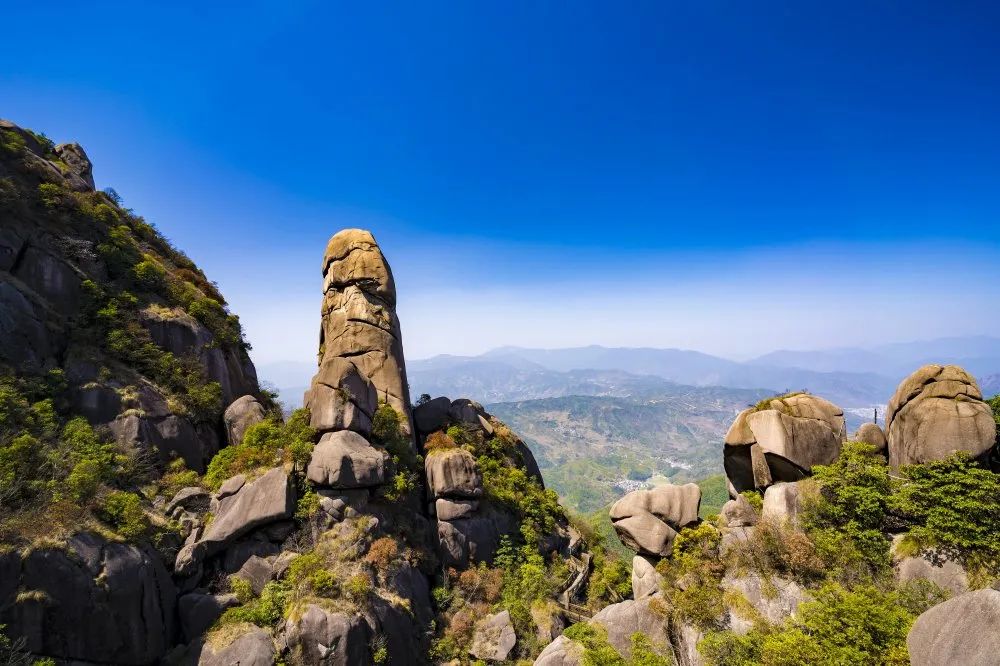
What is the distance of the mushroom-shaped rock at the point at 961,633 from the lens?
9938 millimetres

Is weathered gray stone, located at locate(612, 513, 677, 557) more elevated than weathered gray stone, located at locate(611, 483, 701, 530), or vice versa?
weathered gray stone, located at locate(611, 483, 701, 530)

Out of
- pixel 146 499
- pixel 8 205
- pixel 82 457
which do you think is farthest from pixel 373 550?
pixel 8 205

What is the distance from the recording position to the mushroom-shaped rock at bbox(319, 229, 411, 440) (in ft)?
90.5

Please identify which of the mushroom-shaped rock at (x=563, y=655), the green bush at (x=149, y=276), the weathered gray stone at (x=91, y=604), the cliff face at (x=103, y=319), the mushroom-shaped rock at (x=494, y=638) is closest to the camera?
the weathered gray stone at (x=91, y=604)

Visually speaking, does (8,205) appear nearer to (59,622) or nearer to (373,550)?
(59,622)

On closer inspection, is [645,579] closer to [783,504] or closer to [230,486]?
[783,504]

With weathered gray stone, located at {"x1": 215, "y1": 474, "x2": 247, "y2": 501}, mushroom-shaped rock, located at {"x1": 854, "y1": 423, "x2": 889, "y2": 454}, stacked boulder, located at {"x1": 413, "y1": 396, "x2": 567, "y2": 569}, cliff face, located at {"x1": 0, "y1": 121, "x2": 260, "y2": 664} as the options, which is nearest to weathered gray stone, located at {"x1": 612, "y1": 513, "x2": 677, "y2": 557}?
stacked boulder, located at {"x1": 413, "y1": 396, "x2": 567, "y2": 569}

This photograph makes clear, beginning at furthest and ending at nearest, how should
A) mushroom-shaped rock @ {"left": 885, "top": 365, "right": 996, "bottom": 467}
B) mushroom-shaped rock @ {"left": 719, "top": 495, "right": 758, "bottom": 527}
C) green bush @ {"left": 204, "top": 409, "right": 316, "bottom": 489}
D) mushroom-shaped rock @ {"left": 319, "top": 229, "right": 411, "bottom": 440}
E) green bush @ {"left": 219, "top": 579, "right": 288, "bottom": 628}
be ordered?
mushroom-shaped rock @ {"left": 319, "top": 229, "right": 411, "bottom": 440} → green bush @ {"left": 204, "top": 409, "right": 316, "bottom": 489} → mushroom-shaped rock @ {"left": 719, "top": 495, "right": 758, "bottom": 527} → mushroom-shaped rock @ {"left": 885, "top": 365, "right": 996, "bottom": 467} → green bush @ {"left": 219, "top": 579, "right": 288, "bottom": 628}

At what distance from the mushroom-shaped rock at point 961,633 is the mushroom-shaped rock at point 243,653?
2082 centimetres

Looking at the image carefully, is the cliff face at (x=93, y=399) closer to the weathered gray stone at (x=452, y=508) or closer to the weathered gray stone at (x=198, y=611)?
the weathered gray stone at (x=198, y=611)

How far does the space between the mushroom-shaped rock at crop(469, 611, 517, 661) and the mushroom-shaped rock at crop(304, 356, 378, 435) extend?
1214cm

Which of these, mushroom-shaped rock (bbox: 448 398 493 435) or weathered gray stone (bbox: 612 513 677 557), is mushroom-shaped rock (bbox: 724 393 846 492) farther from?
mushroom-shaped rock (bbox: 448 398 493 435)

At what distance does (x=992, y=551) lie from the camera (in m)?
15.5

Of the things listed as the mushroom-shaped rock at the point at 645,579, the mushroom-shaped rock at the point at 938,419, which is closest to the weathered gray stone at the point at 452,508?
the mushroom-shaped rock at the point at 645,579
